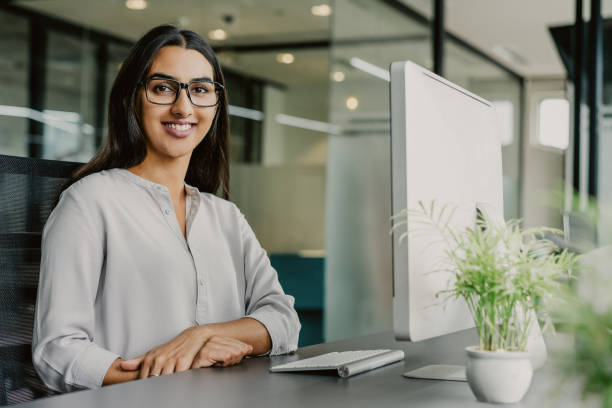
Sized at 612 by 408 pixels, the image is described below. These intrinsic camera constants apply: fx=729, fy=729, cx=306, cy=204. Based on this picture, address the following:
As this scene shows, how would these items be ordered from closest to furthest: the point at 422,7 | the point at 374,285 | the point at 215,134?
1. the point at 215,134
2. the point at 374,285
3. the point at 422,7

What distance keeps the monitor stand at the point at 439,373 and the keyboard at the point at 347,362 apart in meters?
0.07

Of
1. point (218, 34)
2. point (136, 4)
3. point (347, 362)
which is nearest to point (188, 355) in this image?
point (347, 362)

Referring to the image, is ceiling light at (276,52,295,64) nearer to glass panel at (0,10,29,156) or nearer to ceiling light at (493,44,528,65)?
glass panel at (0,10,29,156)

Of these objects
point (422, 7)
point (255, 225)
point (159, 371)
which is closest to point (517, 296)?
point (159, 371)

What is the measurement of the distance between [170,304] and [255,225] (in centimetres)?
468

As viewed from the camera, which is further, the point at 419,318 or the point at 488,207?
the point at 488,207

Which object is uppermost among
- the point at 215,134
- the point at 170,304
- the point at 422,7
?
the point at 422,7

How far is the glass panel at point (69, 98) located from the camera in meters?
4.86

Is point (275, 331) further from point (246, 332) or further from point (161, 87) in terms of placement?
point (161, 87)

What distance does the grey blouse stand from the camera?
4.32 ft

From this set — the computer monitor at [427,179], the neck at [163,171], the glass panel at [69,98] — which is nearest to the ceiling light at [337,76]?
the glass panel at [69,98]

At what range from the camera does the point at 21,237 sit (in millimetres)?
1450

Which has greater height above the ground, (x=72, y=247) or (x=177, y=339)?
(x=72, y=247)

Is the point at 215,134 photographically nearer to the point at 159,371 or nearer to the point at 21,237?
the point at 21,237
